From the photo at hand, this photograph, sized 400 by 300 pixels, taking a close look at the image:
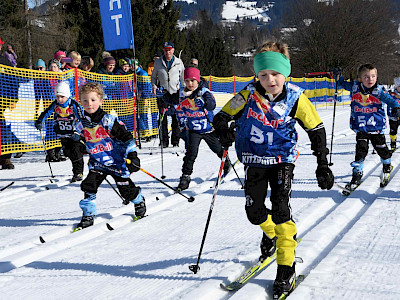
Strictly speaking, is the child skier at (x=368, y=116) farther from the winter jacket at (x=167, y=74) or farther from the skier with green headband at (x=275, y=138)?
the winter jacket at (x=167, y=74)

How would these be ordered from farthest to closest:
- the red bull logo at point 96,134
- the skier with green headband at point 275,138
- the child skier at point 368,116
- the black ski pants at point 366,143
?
the black ski pants at point 366,143
the child skier at point 368,116
the red bull logo at point 96,134
the skier with green headband at point 275,138

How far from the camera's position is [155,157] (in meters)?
9.38

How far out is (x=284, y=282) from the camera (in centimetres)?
302

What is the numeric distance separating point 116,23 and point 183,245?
25.0 ft

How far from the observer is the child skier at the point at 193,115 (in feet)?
20.9

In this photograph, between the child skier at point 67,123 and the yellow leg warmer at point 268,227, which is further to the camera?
the child skier at point 67,123

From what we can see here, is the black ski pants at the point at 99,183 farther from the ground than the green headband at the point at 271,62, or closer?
closer

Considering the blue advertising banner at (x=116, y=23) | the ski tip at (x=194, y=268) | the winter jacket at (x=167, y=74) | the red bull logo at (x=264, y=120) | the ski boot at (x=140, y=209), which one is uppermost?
the blue advertising banner at (x=116, y=23)

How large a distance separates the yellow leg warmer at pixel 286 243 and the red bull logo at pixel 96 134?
2.19m

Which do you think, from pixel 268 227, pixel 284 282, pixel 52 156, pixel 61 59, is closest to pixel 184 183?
pixel 268 227

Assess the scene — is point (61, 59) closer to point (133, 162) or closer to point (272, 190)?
point (133, 162)

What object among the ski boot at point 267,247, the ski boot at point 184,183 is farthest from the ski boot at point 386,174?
the ski boot at point 267,247

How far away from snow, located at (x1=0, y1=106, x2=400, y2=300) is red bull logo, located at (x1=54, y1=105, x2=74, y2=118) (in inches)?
44.6

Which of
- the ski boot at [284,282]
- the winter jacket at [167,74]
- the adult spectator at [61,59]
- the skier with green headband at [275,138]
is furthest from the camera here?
the winter jacket at [167,74]
